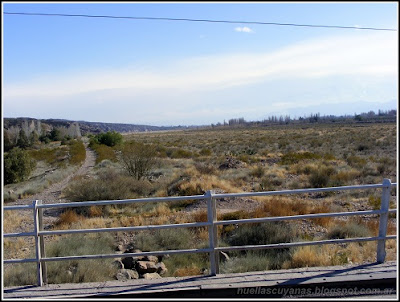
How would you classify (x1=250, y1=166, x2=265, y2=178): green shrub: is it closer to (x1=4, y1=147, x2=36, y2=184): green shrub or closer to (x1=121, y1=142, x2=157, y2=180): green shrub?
(x1=121, y1=142, x2=157, y2=180): green shrub

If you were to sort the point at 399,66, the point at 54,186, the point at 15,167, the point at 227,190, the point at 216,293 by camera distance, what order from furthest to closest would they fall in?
the point at 15,167 < the point at 54,186 < the point at 227,190 < the point at 399,66 < the point at 216,293

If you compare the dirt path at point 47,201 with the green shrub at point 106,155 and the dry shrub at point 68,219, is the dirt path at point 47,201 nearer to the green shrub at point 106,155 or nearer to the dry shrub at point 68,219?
the dry shrub at point 68,219

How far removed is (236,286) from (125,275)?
8.92ft

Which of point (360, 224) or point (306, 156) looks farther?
point (306, 156)

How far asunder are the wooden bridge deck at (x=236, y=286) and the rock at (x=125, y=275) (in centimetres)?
144

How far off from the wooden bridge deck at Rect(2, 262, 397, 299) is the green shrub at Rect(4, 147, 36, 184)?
91.2 feet

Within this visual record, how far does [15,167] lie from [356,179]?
23875mm

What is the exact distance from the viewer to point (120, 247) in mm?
10352

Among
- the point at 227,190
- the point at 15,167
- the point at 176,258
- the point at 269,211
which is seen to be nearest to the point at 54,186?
the point at 15,167

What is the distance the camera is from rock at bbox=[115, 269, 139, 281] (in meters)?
7.19

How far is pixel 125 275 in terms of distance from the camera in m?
7.34

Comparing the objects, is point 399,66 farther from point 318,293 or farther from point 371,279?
point 318,293

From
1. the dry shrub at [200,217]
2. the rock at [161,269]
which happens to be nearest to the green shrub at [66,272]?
the rock at [161,269]

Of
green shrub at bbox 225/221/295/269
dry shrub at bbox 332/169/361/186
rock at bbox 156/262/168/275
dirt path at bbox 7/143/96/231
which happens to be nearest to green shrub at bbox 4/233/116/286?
rock at bbox 156/262/168/275
